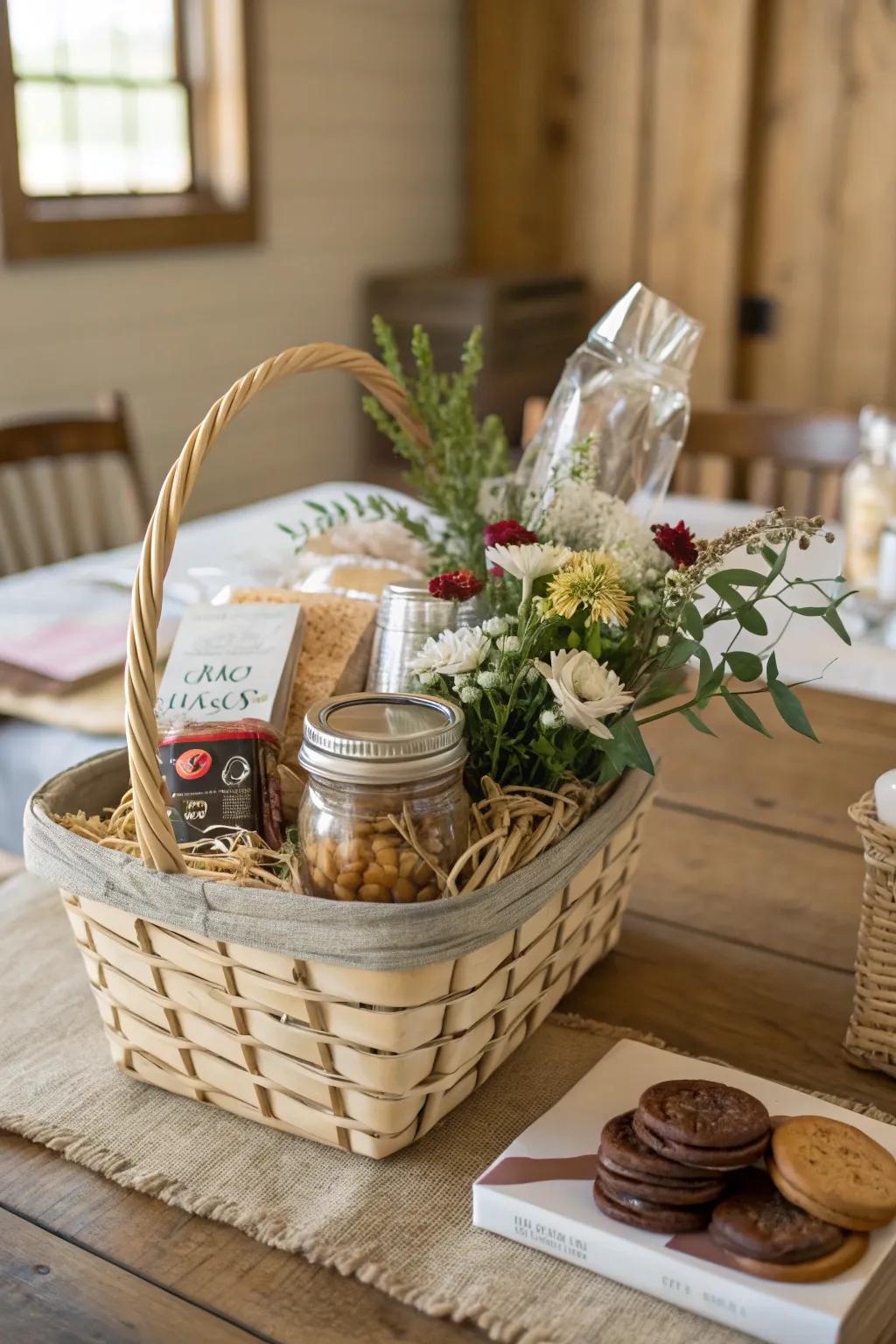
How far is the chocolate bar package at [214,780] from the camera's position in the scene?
2.48 feet

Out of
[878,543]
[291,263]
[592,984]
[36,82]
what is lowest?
[592,984]

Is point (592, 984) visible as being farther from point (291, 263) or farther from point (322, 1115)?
point (291, 263)

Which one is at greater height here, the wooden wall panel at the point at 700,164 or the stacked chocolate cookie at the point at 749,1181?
the wooden wall panel at the point at 700,164

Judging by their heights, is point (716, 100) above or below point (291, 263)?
above

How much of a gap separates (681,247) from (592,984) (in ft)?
9.99

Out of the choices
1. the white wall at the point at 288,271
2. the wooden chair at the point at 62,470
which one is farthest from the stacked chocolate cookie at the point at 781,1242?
the white wall at the point at 288,271

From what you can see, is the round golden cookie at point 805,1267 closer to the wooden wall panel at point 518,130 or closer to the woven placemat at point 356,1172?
the woven placemat at point 356,1172

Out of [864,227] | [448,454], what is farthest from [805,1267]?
[864,227]

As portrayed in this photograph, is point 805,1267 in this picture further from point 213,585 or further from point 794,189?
point 794,189

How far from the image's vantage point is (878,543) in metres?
1.48

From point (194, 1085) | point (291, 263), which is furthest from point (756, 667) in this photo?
point (291, 263)

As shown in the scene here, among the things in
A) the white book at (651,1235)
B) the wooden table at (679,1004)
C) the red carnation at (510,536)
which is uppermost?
the red carnation at (510,536)

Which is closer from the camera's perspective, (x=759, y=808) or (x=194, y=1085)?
(x=194, y=1085)

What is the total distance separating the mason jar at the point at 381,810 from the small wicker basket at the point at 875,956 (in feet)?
0.79
